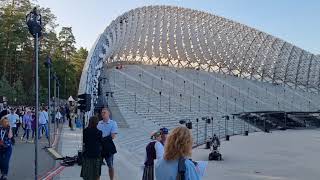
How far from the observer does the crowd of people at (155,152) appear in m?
4.67

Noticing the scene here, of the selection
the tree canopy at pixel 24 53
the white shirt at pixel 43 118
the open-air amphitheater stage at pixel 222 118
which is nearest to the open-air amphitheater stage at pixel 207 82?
the open-air amphitheater stage at pixel 222 118

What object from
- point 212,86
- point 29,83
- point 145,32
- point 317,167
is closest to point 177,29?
point 145,32

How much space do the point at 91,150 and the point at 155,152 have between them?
6.09ft

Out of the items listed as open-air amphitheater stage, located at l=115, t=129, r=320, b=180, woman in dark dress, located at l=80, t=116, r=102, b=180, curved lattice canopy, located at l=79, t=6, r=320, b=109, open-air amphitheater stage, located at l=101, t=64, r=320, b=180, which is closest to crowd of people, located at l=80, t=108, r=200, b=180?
woman in dark dress, located at l=80, t=116, r=102, b=180

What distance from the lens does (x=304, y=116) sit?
222 feet

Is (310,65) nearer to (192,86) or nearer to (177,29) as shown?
(177,29)

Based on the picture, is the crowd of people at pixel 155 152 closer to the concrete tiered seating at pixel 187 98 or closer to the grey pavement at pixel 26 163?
the grey pavement at pixel 26 163

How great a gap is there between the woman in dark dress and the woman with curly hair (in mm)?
5429

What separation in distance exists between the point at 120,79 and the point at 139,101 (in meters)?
12.2

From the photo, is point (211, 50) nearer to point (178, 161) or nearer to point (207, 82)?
point (207, 82)

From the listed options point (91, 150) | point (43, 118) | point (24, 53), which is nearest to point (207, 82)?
point (24, 53)

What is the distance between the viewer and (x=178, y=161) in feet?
15.4

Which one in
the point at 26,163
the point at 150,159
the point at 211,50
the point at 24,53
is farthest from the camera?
the point at 211,50

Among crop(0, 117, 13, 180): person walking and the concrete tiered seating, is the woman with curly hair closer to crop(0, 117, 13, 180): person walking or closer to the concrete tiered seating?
crop(0, 117, 13, 180): person walking
